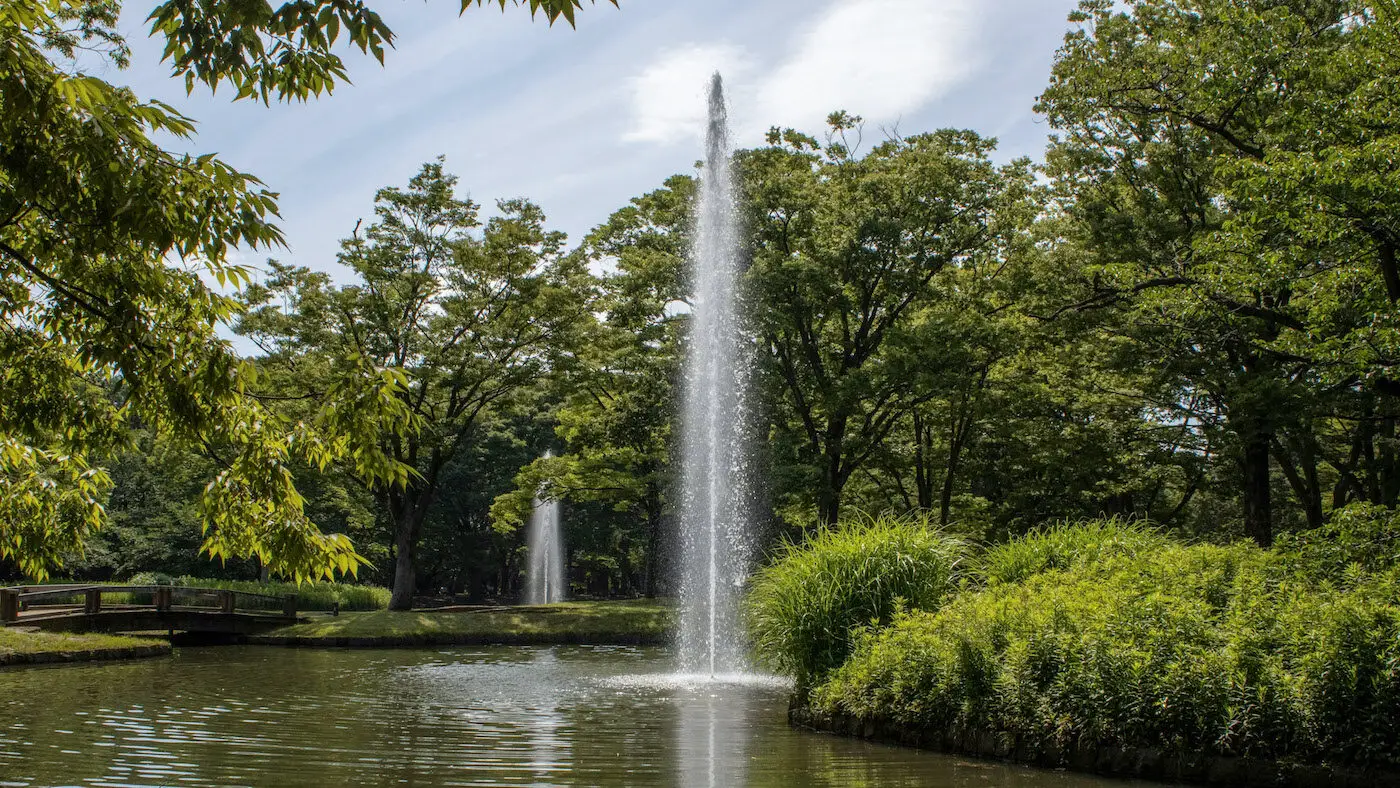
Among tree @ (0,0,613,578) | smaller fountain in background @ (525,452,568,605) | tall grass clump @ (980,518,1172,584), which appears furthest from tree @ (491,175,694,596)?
tree @ (0,0,613,578)

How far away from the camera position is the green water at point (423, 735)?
8008 millimetres

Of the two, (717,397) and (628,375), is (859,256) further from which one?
(628,375)

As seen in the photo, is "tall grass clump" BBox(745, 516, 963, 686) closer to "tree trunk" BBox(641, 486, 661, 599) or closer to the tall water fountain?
the tall water fountain

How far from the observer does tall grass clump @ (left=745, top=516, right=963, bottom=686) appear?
38.2 ft

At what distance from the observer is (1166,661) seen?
26.7 feet

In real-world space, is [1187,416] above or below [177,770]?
above

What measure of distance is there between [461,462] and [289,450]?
50354 mm

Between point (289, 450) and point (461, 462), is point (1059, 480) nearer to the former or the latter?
point (289, 450)

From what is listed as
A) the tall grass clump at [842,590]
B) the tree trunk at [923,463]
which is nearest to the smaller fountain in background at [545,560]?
the tree trunk at [923,463]

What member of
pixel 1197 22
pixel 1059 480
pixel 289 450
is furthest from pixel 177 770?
pixel 1059 480

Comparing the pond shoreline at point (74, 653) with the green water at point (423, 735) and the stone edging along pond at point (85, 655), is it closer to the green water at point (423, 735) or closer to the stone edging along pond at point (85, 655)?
the stone edging along pond at point (85, 655)

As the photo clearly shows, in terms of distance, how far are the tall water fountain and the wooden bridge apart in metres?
11.5

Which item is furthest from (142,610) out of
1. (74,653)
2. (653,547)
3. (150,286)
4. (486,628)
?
(150,286)

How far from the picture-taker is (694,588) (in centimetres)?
2723
